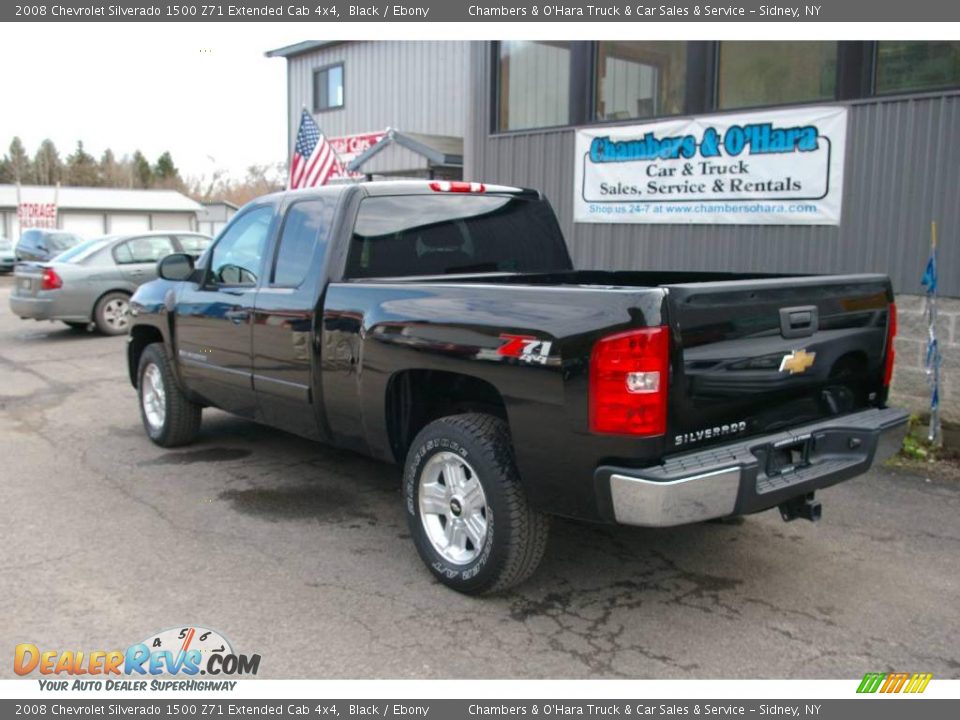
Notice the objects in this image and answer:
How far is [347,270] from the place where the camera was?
485cm

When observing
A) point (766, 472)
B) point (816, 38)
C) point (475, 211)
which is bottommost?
point (766, 472)

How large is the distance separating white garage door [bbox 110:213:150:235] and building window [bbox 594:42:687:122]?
173ft

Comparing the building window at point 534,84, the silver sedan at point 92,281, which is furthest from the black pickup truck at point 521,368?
the silver sedan at point 92,281

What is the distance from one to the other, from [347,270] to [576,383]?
1.87 meters

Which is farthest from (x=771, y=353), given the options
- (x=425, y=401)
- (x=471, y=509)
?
(x=425, y=401)

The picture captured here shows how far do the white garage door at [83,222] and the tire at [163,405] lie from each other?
52059mm

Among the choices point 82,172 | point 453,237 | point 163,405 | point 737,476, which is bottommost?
point 163,405

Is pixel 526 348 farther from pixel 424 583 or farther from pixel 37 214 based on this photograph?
pixel 37 214

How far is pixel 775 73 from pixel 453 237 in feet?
13.2

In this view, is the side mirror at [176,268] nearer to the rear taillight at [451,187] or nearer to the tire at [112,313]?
the rear taillight at [451,187]

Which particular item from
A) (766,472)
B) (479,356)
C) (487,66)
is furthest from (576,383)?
(487,66)

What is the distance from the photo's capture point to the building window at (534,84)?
9.33 meters

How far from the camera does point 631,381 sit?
3.34 m
